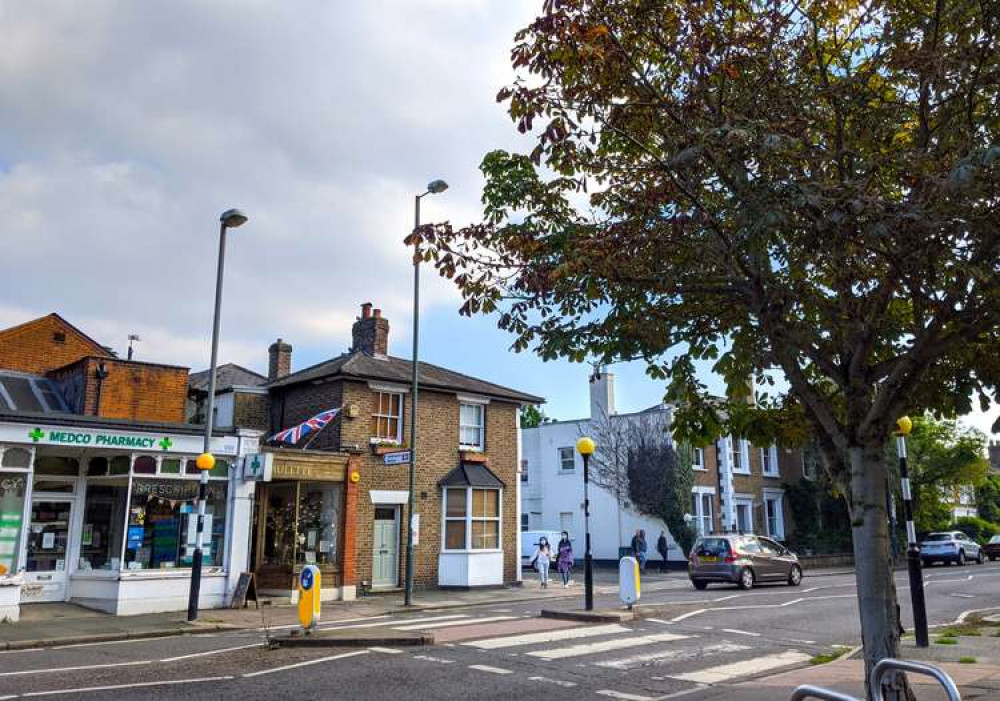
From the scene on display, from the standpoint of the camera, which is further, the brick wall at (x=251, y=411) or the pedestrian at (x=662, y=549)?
the pedestrian at (x=662, y=549)

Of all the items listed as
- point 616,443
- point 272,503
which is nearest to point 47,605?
point 272,503

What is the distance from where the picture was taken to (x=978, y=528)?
5247cm

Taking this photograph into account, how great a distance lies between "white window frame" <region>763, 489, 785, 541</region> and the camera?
41500 millimetres

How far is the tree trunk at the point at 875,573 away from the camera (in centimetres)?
663

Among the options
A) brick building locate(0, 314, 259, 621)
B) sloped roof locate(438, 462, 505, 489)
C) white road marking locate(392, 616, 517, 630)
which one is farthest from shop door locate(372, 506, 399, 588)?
white road marking locate(392, 616, 517, 630)

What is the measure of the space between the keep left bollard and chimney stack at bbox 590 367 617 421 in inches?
1008

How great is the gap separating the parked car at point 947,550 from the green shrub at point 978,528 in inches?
547

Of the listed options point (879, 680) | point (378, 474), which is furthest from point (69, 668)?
point (378, 474)

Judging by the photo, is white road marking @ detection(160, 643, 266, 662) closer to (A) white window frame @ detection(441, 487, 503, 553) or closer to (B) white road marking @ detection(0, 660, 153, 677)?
(B) white road marking @ detection(0, 660, 153, 677)

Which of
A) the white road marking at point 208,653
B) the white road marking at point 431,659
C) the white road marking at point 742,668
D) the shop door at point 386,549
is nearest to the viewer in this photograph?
the white road marking at point 742,668

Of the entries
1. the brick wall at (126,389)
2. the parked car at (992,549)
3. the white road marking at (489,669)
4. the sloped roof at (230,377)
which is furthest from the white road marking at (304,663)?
the parked car at (992,549)

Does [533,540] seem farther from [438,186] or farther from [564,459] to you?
[438,186]

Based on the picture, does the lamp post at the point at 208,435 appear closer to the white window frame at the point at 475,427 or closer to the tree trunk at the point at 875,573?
the white window frame at the point at 475,427

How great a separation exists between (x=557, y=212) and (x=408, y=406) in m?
16.1
